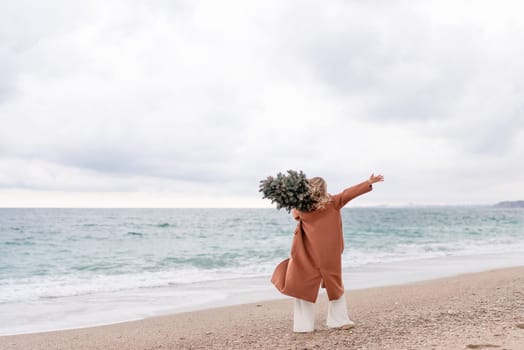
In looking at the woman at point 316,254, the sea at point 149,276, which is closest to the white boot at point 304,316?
the woman at point 316,254

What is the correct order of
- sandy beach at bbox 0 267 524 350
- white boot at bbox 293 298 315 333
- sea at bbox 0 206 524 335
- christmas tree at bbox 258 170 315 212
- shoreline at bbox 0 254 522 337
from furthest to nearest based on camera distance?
1. sea at bbox 0 206 524 335
2. shoreline at bbox 0 254 522 337
3. white boot at bbox 293 298 315 333
4. christmas tree at bbox 258 170 315 212
5. sandy beach at bbox 0 267 524 350

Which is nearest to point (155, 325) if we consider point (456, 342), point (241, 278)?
point (456, 342)

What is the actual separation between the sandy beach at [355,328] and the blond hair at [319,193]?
1526 mm

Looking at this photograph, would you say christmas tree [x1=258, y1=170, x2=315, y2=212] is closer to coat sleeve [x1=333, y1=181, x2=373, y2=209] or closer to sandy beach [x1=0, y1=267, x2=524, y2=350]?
coat sleeve [x1=333, y1=181, x2=373, y2=209]

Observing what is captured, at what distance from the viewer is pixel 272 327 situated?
22.6 feet

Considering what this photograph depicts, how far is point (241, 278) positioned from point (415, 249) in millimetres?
12645

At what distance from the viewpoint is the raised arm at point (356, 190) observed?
5.92 metres

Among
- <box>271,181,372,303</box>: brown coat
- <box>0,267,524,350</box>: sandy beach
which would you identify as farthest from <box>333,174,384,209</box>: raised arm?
<box>0,267,524,350</box>: sandy beach

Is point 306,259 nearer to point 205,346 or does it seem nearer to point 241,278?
point 205,346

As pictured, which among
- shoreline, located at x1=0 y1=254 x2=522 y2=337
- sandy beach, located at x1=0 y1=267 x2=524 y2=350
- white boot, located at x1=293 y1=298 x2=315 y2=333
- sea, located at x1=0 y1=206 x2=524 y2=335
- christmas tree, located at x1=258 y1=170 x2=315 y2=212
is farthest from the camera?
sea, located at x1=0 y1=206 x2=524 y2=335

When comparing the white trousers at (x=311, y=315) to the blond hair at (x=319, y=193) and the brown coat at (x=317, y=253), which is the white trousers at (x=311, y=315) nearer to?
the brown coat at (x=317, y=253)

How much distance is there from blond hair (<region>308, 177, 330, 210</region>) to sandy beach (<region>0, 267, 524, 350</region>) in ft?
5.01

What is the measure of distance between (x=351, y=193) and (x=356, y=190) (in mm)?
68

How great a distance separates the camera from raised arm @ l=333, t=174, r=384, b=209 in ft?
19.4
